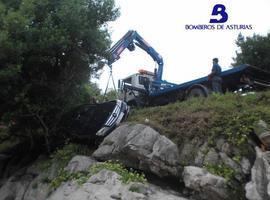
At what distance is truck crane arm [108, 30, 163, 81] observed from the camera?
1753 cm

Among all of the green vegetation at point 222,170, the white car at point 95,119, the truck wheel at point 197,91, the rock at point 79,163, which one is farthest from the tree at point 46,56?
the green vegetation at point 222,170

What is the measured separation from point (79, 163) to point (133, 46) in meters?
10.0

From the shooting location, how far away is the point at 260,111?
332 inches

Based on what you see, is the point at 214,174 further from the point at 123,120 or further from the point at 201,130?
the point at 123,120

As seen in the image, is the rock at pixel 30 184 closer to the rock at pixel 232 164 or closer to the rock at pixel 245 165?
the rock at pixel 232 164

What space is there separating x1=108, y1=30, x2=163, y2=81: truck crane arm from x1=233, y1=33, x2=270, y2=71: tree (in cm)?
506

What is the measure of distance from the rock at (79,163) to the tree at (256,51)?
42.2 feet

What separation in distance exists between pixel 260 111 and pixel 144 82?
866 cm

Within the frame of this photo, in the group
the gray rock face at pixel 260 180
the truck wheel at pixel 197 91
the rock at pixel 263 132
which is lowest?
the gray rock face at pixel 260 180

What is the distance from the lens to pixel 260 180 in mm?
6824

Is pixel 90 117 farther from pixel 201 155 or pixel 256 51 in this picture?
pixel 256 51

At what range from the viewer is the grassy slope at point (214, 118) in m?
8.24

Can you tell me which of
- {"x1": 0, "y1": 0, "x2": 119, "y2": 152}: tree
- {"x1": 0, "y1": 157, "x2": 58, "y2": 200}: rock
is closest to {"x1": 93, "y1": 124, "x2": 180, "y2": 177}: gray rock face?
{"x1": 0, "y1": 157, "x2": 58, "y2": 200}: rock

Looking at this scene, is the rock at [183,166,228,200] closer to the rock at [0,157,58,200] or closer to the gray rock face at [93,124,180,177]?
the gray rock face at [93,124,180,177]
